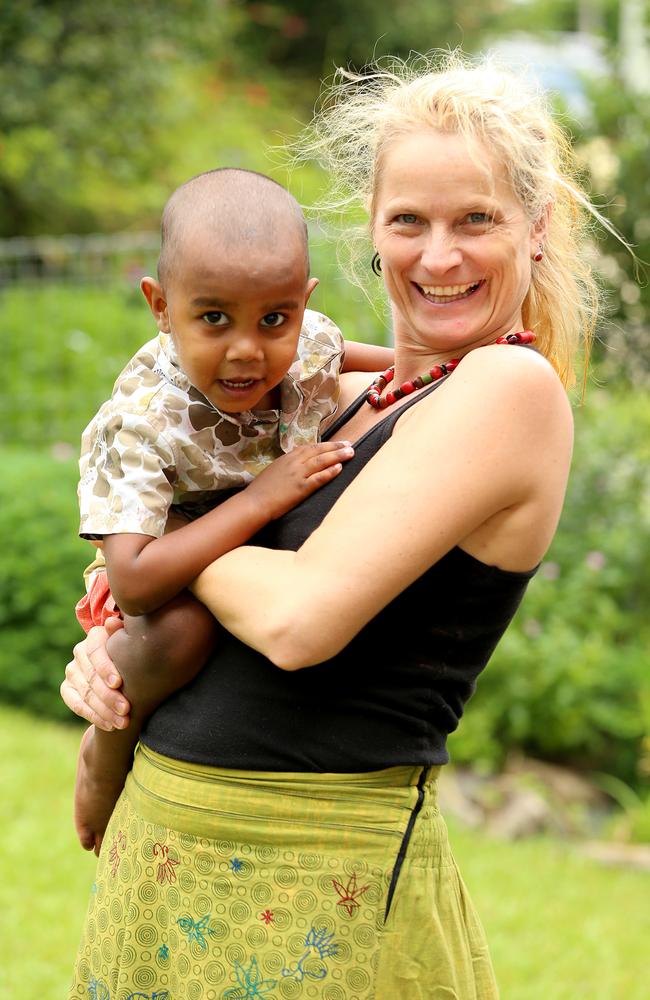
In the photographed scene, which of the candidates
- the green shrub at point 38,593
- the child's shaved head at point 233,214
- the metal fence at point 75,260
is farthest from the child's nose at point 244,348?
the metal fence at point 75,260

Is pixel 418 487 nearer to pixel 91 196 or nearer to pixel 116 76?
pixel 116 76

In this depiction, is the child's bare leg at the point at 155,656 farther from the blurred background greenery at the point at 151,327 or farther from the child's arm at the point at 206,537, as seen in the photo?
the blurred background greenery at the point at 151,327

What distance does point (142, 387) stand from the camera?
2070 millimetres

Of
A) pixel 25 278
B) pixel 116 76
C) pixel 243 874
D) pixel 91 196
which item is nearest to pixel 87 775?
pixel 243 874

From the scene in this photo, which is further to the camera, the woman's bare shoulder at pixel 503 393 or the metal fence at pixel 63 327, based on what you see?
the metal fence at pixel 63 327

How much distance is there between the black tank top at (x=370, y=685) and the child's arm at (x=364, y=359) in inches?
17.6

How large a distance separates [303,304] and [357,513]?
0.36m

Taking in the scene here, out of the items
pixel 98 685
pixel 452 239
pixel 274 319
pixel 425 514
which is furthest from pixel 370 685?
pixel 452 239

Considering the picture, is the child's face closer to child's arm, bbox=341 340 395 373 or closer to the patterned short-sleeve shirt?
the patterned short-sleeve shirt

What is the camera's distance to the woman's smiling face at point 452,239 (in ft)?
6.37

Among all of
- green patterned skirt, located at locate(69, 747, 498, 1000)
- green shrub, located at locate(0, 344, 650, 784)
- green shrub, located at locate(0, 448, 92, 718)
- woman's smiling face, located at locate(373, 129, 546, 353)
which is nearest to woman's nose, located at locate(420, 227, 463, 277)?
woman's smiling face, located at locate(373, 129, 546, 353)

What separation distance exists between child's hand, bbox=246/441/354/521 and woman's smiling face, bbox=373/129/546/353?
248mm

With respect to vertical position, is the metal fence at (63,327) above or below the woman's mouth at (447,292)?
below

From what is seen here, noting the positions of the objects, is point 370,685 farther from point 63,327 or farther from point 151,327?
point 63,327
